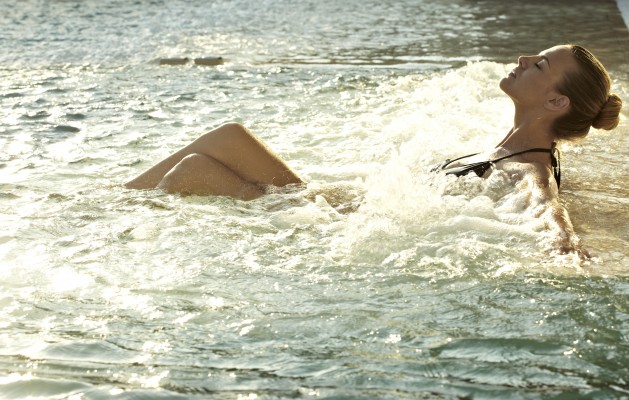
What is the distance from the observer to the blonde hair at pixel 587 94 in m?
4.17

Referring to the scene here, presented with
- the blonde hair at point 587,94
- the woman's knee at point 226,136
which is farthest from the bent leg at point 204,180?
the blonde hair at point 587,94

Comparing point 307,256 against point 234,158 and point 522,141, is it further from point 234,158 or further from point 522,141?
point 522,141

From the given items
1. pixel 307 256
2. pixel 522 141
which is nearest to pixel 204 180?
pixel 307 256

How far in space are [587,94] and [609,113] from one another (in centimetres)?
14

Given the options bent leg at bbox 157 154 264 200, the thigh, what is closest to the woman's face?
the thigh

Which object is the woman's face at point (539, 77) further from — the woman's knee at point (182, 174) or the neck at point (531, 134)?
the woman's knee at point (182, 174)

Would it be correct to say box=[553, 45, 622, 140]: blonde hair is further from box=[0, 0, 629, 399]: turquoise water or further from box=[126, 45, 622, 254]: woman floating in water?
box=[0, 0, 629, 399]: turquoise water

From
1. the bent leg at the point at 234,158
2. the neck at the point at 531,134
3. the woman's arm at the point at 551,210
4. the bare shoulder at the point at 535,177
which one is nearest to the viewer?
the woman's arm at the point at 551,210

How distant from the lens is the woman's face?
165 inches

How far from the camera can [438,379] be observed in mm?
2479

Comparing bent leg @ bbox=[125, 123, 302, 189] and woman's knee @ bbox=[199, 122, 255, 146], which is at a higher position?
woman's knee @ bbox=[199, 122, 255, 146]

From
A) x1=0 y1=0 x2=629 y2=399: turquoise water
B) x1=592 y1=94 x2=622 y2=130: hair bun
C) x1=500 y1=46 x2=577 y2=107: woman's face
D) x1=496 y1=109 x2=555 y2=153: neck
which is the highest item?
x1=500 y1=46 x2=577 y2=107: woman's face

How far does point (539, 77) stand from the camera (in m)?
4.22

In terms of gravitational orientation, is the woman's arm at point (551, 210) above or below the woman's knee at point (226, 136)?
below
